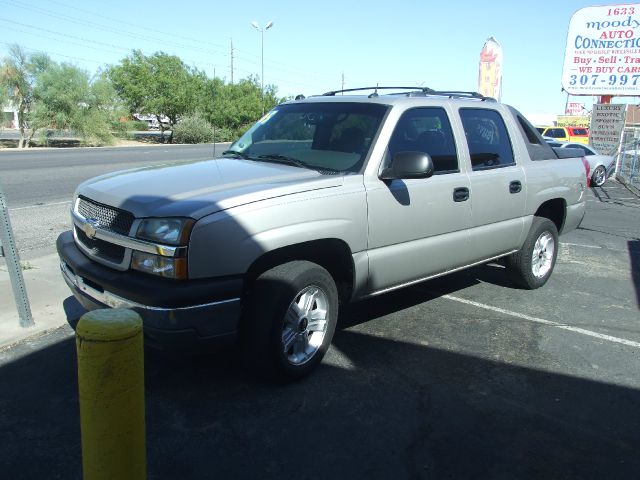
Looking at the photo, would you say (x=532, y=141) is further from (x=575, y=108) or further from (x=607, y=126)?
(x=575, y=108)

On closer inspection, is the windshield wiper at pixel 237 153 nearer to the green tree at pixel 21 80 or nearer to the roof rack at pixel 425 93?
the roof rack at pixel 425 93

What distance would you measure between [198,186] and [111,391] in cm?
189

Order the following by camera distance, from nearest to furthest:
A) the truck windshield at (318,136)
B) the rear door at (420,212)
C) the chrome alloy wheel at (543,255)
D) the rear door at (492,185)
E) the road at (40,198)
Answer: the rear door at (420,212), the truck windshield at (318,136), the rear door at (492,185), the chrome alloy wheel at (543,255), the road at (40,198)

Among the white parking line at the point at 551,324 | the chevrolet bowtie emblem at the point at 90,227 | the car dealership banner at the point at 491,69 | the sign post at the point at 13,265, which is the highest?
the car dealership banner at the point at 491,69

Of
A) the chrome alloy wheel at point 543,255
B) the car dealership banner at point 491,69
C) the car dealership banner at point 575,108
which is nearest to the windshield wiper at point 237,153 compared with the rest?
the chrome alloy wheel at point 543,255

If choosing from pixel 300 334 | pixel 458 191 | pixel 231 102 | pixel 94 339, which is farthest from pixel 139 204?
pixel 231 102

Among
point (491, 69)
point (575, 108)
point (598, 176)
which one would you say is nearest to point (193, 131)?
point (491, 69)

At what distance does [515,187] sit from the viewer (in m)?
5.46

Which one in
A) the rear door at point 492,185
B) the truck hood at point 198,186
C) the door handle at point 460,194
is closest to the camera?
the truck hood at point 198,186

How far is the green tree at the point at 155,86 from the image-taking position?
5288 cm

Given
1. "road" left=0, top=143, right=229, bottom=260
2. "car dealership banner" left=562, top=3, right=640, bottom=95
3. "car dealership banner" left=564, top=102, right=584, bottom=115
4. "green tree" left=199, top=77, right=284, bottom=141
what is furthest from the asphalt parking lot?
"car dealership banner" left=564, top=102, right=584, bottom=115

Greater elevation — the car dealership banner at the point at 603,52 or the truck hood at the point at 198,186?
the car dealership banner at the point at 603,52

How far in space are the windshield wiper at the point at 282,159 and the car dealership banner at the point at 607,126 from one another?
19692 millimetres

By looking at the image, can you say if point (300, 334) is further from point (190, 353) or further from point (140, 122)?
point (140, 122)
